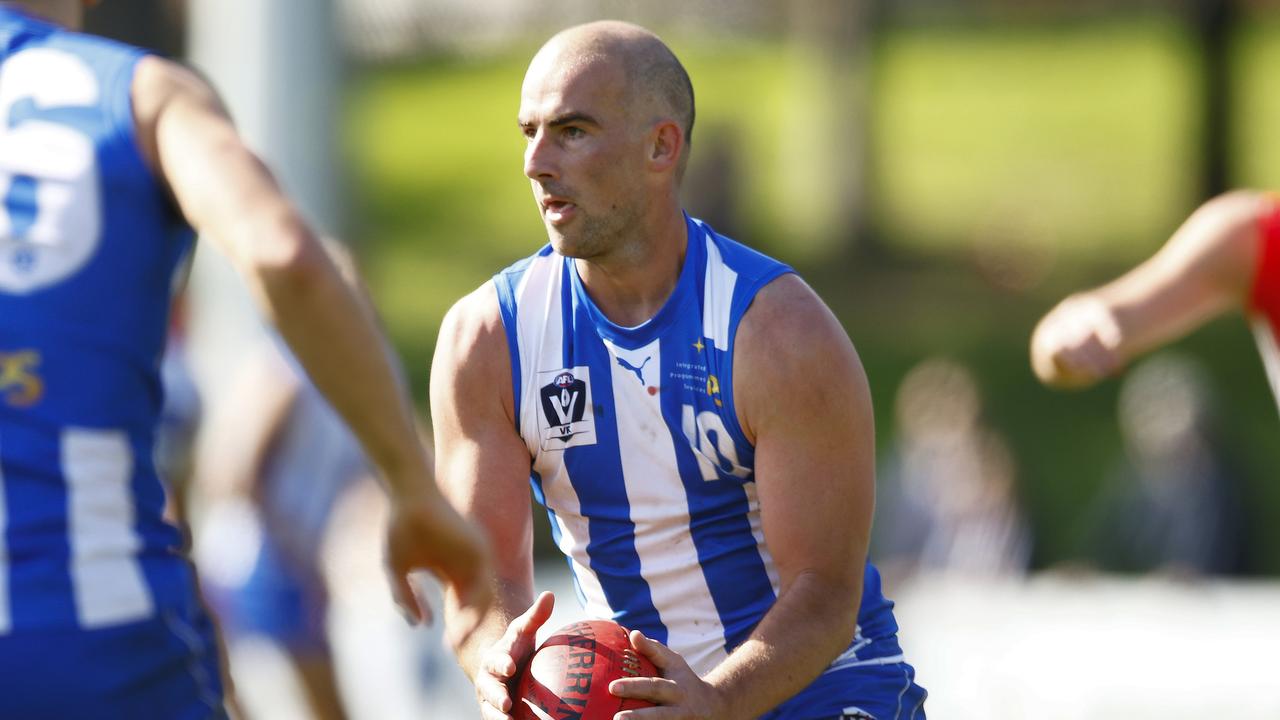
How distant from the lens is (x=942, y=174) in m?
26.5

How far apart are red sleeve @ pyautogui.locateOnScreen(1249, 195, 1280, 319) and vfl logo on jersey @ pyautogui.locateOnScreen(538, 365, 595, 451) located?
1.87m

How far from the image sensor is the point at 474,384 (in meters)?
4.20

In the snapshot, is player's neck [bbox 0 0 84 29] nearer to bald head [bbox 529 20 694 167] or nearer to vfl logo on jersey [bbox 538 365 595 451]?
bald head [bbox 529 20 694 167]

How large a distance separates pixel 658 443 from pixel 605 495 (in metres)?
0.19

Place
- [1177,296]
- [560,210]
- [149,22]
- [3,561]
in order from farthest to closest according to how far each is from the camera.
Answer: [149,22] → [1177,296] → [560,210] → [3,561]

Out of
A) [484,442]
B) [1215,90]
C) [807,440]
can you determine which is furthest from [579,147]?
[1215,90]

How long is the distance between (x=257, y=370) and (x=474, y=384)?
4388 millimetres

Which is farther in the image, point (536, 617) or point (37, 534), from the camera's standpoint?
point (536, 617)

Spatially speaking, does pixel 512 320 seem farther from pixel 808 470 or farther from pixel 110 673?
pixel 110 673

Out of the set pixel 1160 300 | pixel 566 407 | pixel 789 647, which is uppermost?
pixel 1160 300

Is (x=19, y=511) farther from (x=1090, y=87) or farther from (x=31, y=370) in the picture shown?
(x=1090, y=87)

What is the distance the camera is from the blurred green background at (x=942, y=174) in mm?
21547

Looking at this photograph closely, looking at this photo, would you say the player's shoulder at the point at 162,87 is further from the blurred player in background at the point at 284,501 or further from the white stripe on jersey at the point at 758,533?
the blurred player in background at the point at 284,501

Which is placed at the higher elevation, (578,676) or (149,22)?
(149,22)
